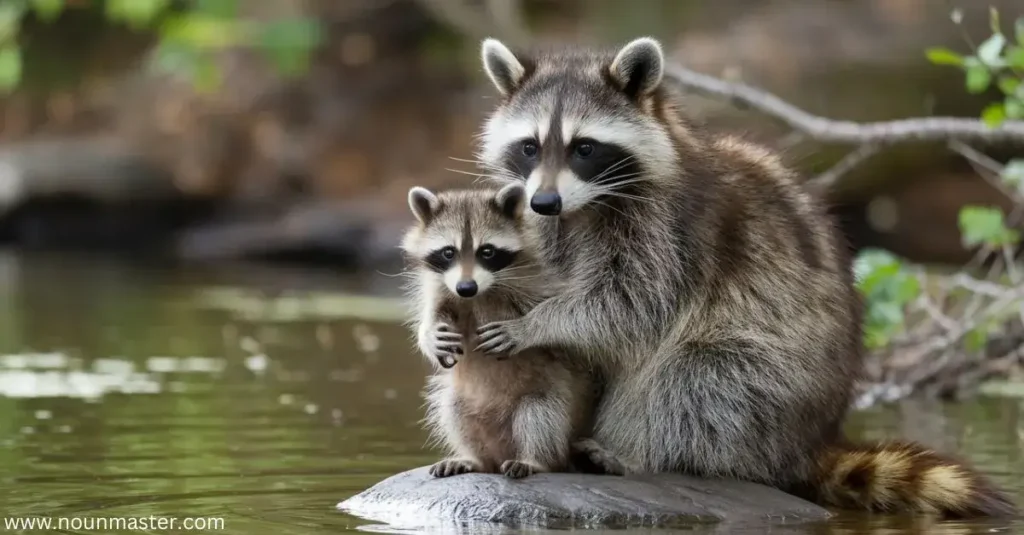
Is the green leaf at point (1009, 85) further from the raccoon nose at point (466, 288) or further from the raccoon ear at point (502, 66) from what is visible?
the raccoon nose at point (466, 288)

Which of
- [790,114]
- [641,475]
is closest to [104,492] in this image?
[641,475]

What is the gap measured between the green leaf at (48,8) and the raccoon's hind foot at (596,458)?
1581 cm

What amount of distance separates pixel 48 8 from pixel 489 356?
1618 cm

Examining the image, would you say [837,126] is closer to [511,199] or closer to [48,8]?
[511,199]

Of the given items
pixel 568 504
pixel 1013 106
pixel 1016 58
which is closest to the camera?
pixel 568 504

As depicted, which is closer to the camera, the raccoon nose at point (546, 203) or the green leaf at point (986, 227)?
the raccoon nose at point (546, 203)

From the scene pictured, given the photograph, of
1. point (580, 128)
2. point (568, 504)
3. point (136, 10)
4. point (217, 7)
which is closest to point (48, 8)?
point (136, 10)

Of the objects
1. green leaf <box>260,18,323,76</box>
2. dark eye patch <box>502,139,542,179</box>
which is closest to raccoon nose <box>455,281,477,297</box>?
dark eye patch <box>502,139,542,179</box>

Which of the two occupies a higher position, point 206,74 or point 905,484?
point 206,74

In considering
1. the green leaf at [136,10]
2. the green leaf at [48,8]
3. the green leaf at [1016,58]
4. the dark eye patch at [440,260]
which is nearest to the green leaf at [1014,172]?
the green leaf at [1016,58]

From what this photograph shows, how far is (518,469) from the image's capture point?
196 inches

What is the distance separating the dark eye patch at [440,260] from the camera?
512 cm

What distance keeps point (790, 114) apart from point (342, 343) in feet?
12.2

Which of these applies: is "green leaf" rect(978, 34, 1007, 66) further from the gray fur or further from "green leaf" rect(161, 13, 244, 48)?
"green leaf" rect(161, 13, 244, 48)
